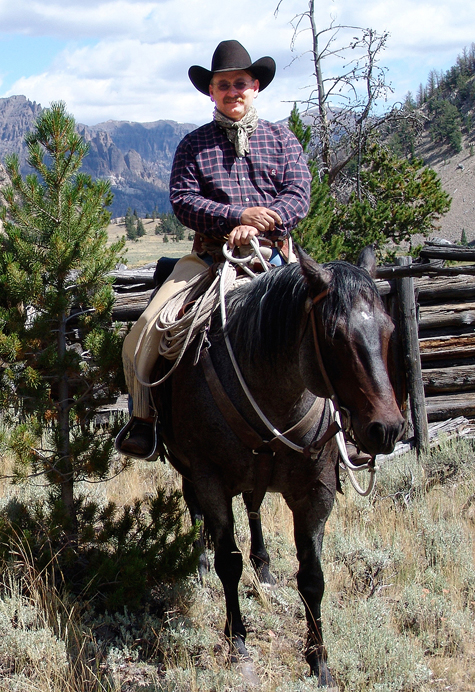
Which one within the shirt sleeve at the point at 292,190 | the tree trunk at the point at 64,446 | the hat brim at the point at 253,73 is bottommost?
the tree trunk at the point at 64,446

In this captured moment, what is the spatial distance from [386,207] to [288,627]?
Answer: 1550 cm

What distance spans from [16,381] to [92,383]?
1.46 feet

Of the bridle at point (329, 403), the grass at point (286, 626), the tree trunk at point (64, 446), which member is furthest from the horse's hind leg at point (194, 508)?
the bridle at point (329, 403)

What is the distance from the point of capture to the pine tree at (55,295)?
3520mm

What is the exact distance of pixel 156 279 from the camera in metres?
4.02

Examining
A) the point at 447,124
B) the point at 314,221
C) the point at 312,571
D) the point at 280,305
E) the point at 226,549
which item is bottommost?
the point at 312,571

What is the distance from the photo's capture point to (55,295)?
11.8 feet

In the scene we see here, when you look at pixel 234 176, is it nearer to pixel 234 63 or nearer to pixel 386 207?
pixel 234 63

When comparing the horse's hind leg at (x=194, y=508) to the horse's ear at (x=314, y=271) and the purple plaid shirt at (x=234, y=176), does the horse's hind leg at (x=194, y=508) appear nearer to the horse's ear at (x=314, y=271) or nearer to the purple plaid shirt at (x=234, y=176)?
the purple plaid shirt at (x=234, y=176)

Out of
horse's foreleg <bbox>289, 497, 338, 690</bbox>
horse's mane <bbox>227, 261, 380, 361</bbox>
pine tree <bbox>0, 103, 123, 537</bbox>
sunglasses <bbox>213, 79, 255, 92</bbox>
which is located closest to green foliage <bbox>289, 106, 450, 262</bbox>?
sunglasses <bbox>213, 79, 255, 92</bbox>

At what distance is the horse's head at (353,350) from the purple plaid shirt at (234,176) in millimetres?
1162

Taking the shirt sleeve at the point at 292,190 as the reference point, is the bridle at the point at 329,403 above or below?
below

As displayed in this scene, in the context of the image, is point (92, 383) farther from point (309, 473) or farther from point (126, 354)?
point (309, 473)

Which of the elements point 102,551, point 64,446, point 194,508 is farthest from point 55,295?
point 194,508
